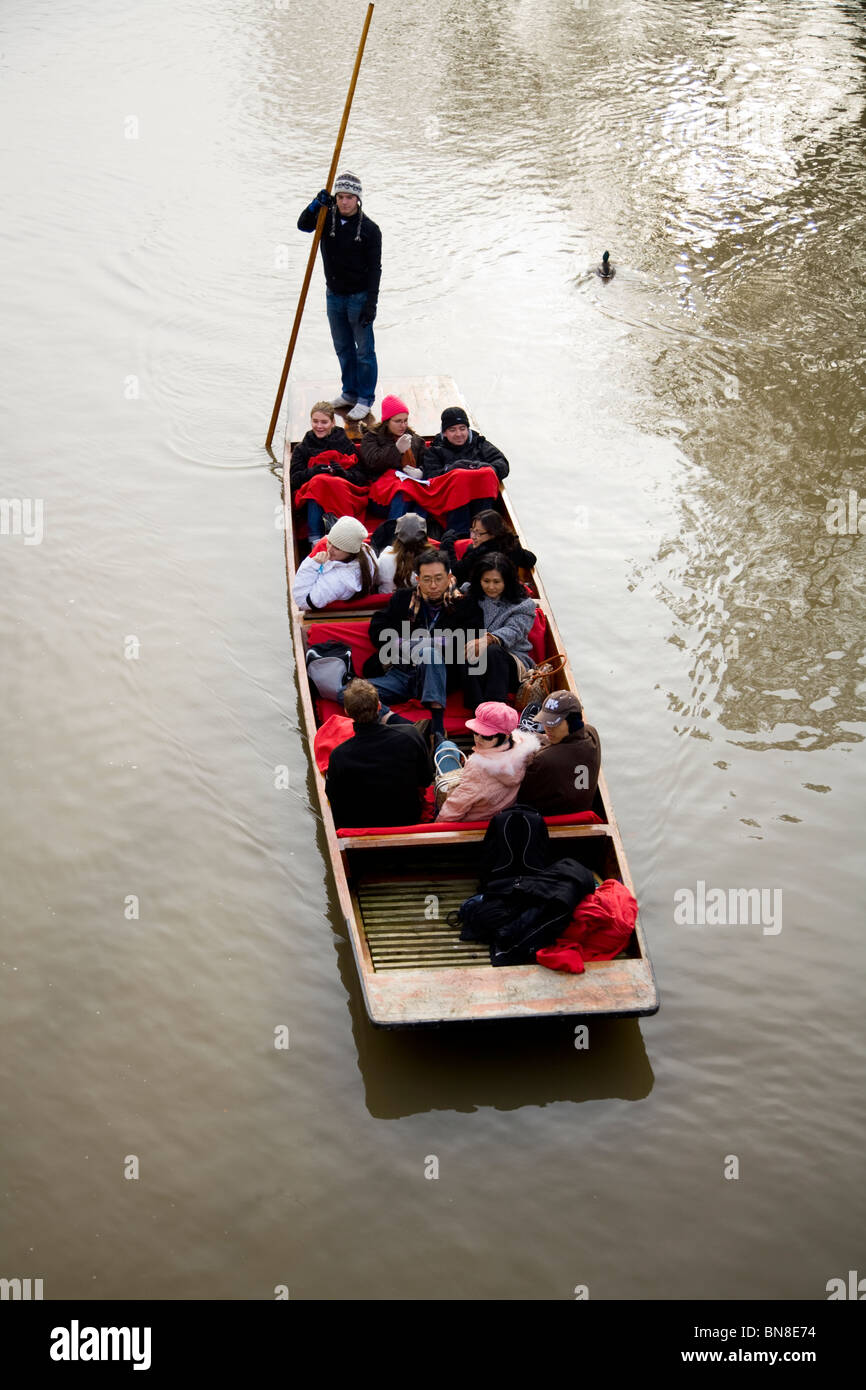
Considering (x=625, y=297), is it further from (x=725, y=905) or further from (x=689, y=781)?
(x=725, y=905)

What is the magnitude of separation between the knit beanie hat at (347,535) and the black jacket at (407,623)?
1.39 feet

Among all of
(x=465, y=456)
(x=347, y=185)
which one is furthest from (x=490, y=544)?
(x=347, y=185)

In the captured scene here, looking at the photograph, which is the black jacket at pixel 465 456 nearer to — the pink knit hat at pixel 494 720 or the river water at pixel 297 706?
the river water at pixel 297 706

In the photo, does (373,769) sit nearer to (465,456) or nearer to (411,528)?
(411,528)

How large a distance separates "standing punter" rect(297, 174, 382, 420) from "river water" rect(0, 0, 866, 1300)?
0.38m

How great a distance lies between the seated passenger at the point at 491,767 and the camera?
4.88 m

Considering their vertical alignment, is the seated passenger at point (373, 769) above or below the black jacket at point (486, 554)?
below

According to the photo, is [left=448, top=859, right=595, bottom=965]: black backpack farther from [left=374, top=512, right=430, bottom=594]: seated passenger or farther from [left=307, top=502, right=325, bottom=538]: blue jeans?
[left=307, top=502, right=325, bottom=538]: blue jeans

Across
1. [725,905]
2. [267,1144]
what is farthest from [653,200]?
[267,1144]

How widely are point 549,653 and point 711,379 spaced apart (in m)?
4.44

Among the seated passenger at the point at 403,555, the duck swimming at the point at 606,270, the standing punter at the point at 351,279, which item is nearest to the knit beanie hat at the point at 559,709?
the seated passenger at the point at 403,555

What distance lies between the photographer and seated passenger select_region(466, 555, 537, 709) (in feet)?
18.7

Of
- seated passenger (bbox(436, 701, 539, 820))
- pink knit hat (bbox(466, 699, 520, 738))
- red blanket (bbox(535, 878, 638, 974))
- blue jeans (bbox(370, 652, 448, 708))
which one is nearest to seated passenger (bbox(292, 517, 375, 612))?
blue jeans (bbox(370, 652, 448, 708))

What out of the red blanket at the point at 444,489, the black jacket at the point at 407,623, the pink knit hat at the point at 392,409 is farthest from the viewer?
the pink knit hat at the point at 392,409
